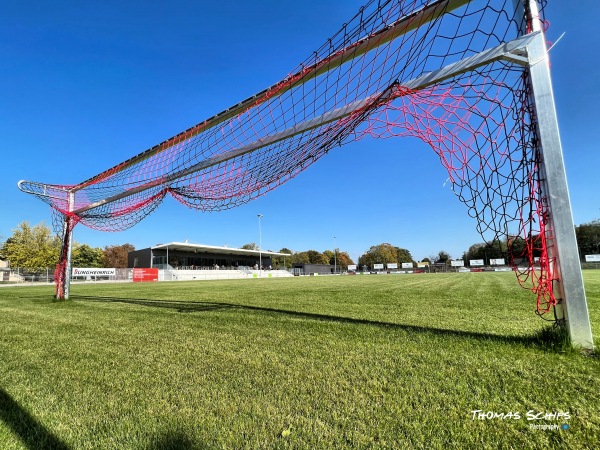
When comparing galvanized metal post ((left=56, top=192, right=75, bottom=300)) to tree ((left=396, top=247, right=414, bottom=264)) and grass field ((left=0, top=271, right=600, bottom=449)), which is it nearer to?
grass field ((left=0, top=271, right=600, bottom=449))

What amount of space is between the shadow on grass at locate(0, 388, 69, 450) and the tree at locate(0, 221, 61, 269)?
160 feet

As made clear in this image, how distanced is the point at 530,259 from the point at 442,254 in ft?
441

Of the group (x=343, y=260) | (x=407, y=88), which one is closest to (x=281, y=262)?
(x=343, y=260)

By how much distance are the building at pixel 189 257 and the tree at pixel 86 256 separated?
671 cm

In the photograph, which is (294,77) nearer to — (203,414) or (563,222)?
(563,222)

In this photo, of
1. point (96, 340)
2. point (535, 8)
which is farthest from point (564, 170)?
point (96, 340)

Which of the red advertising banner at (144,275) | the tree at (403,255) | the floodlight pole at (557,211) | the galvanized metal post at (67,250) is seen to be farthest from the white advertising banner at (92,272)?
the tree at (403,255)

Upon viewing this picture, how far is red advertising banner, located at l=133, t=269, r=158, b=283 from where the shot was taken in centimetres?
3834

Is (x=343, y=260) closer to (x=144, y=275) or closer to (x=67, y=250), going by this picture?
(x=144, y=275)

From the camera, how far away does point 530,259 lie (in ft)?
12.4

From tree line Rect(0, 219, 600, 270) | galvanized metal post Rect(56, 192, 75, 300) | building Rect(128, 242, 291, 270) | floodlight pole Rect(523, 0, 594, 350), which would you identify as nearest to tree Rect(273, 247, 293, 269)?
tree line Rect(0, 219, 600, 270)

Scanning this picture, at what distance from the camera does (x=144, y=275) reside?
39.1m

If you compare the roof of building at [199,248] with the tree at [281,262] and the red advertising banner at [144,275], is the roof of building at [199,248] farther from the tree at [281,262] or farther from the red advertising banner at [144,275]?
the tree at [281,262]

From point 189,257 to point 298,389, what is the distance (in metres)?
63.5
